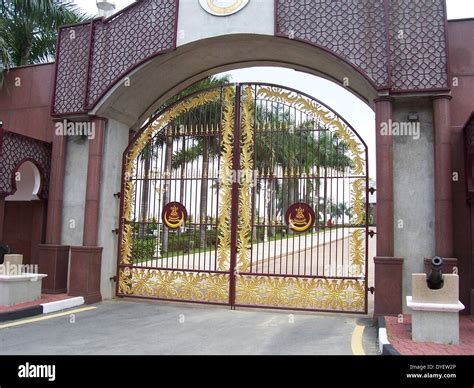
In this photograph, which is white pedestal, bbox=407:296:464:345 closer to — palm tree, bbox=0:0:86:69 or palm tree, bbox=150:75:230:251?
palm tree, bbox=150:75:230:251

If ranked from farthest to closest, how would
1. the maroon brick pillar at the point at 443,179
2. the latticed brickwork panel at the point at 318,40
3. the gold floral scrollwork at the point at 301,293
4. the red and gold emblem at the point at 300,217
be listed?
the red and gold emblem at the point at 300,217, the gold floral scrollwork at the point at 301,293, the latticed brickwork panel at the point at 318,40, the maroon brick pillar at the point at 443,179

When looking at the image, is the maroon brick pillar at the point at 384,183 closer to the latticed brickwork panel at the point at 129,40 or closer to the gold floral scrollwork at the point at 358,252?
the gold floral scrollwork at the point at 358,252

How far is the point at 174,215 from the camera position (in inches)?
300

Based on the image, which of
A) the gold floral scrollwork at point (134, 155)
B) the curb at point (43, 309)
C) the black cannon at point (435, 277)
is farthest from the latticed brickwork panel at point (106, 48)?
the black cannon at point (435, 277)

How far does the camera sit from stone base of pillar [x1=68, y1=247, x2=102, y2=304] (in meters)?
7.52

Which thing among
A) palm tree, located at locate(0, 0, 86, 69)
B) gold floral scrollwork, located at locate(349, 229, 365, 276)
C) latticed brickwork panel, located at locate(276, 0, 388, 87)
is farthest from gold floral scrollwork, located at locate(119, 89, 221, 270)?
palm tree, located at locate(0, 0, 86, 69)

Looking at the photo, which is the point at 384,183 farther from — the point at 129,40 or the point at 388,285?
the point at 129,40

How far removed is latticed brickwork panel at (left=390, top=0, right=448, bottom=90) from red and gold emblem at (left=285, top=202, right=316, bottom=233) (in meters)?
2.20

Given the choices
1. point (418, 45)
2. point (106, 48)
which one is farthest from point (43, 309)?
point (418, 45)

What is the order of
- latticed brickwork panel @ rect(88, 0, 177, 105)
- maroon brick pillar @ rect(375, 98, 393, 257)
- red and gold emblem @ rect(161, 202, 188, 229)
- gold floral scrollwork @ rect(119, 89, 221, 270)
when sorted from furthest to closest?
1. gold floral scrollwork @ rect(119, 89, 221, 270)
2. red and gold emblem @ rect(161, 202, 188, 229)
3. latticed brickwork panel @ rect(88, 0, 177, 105)
4. maroon brick pillar @ rect(375, 98, 393, 257)

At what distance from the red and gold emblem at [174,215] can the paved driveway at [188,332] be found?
4.61 feet

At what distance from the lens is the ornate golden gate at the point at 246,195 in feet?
22.5
